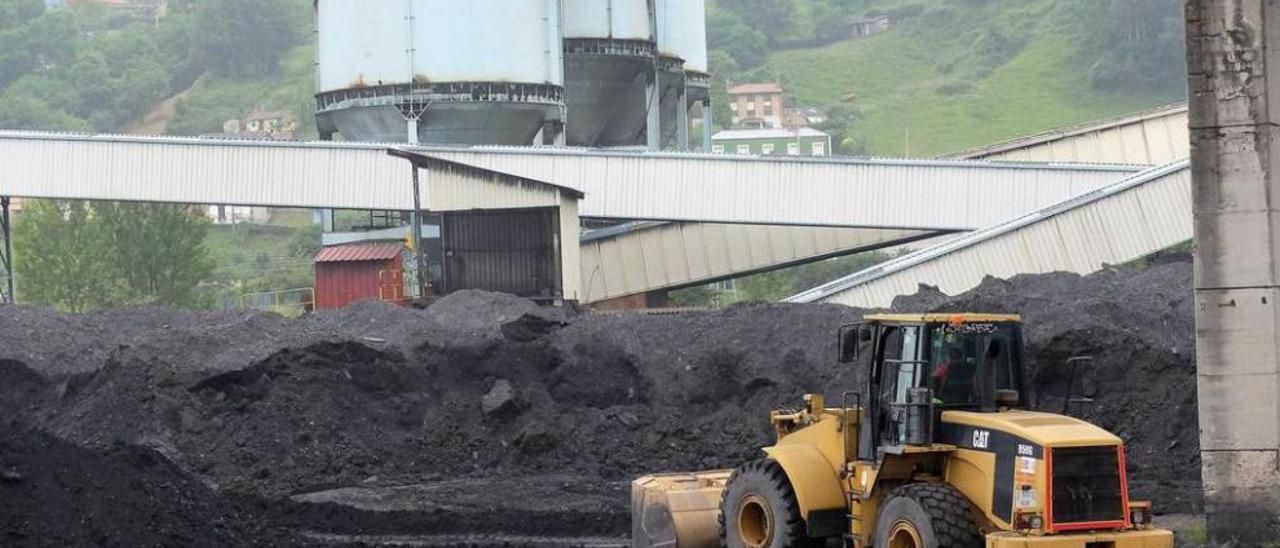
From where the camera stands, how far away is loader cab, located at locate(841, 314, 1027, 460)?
14828mm

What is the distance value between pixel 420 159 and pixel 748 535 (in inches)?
1121

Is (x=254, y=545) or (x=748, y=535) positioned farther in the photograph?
(x=254, y=545)

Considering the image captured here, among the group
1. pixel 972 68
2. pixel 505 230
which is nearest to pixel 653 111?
pixel 505 230

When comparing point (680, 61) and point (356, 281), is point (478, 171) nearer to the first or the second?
point (356, 281)

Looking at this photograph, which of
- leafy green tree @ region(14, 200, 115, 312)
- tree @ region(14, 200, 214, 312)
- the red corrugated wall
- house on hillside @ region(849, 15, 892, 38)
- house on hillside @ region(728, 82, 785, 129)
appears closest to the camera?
the red corrugated wall

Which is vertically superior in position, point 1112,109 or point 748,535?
point 1112,109

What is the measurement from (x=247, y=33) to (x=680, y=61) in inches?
4593

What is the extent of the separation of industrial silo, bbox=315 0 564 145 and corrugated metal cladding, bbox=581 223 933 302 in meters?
5.79

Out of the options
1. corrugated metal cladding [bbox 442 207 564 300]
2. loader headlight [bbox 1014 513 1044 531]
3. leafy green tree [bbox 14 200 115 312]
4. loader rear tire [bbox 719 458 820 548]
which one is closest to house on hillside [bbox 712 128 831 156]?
leafy green tree [bbox 14 200 115 312]

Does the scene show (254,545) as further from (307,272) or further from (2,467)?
(307,272)

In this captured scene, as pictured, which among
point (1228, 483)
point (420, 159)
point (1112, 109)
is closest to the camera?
point (1228, 483)

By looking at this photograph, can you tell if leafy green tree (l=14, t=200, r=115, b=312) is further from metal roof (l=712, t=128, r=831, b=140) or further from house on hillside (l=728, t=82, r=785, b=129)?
house on hillside (l=728, t=82, r=785, b=129)

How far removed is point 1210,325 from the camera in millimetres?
18922

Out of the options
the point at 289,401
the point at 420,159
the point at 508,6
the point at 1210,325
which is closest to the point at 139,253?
the point at 508,6
